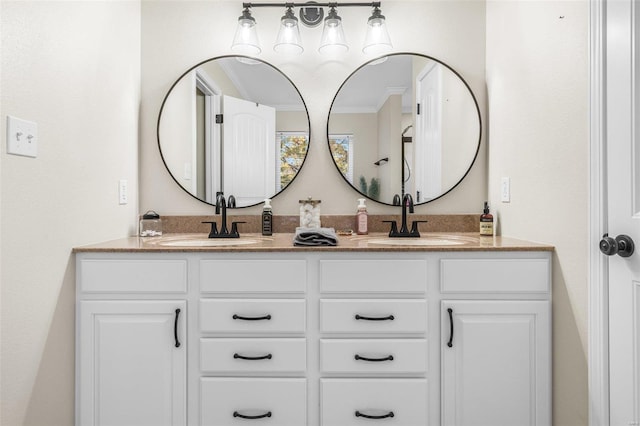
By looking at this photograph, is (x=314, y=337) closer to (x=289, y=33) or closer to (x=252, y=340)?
(x=252, y=340)

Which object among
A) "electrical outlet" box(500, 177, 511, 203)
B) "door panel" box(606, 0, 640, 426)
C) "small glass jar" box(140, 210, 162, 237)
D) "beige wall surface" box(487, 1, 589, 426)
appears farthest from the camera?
"small glass jar" box(140, 210, 162, 237)

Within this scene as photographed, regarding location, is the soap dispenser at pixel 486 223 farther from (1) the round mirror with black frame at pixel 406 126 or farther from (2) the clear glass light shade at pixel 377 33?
(2) the clear glass light shade at pixel 377 33

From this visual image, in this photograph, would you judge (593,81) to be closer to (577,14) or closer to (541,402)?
(577,14)

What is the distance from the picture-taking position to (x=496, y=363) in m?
1.50

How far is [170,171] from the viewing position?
7.00 ft

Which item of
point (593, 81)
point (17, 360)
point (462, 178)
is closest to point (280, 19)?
point (462, 178)

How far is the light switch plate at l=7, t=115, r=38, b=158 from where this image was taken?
1184mm

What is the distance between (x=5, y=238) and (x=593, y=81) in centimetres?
188

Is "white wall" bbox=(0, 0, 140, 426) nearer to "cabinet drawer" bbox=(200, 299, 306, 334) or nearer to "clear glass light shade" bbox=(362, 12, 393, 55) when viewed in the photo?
"cabinet drawer" bbox=(200, 299, 306, 334)

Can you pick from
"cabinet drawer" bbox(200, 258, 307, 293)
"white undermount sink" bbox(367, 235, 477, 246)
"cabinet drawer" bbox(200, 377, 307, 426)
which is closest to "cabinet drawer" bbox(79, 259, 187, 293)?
"cabinet drawer" bbox(200, 258, 307, 293)

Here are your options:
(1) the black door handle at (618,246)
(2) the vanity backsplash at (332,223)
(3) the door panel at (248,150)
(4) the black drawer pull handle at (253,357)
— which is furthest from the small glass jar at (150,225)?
(1) the black door handle at (618,246)

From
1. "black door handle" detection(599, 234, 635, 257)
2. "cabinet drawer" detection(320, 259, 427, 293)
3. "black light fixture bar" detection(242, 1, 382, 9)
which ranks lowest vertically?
"cabinet drawer" detection(320, 259, 427, 293)

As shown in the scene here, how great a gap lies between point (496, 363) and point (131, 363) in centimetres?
139

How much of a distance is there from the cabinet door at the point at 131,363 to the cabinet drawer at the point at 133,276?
0.05 metres
